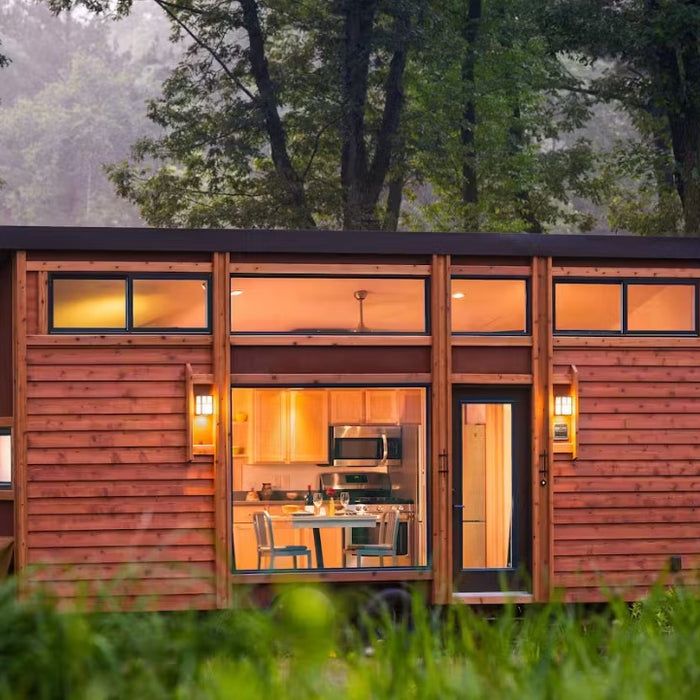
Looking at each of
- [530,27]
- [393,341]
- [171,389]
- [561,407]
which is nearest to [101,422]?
[171,389]

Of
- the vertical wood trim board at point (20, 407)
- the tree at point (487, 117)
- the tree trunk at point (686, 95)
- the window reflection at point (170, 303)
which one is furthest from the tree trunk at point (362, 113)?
the vertical wood trim board at point (20, 407)

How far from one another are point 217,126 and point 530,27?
5.85 m

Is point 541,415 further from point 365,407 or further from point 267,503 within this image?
point 267,503

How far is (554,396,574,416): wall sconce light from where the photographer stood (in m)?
11.2

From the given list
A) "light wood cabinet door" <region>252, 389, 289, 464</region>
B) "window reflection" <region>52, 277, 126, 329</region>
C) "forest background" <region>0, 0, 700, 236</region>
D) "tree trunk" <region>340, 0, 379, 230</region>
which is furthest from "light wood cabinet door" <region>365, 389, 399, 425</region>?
"tree trunk" <region>340, 0, 379, 230</region>

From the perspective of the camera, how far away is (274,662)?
3.75 metres

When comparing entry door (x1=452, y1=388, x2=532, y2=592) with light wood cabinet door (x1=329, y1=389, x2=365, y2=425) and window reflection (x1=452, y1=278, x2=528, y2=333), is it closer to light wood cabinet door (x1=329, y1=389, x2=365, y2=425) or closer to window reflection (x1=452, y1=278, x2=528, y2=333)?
window reflection (x1=452, y1=278, x2=528, y2=333)

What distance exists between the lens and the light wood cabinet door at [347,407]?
13.4 metres

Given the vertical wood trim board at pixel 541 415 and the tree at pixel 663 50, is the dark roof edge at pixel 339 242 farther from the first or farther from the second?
the tree at pixel 663 50

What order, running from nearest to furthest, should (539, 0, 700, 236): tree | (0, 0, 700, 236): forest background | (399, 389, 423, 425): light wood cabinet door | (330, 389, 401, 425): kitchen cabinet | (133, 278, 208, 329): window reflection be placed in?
(133, 278, 208, 329): window reflection, (399, 389, 423, 425): light wood cabinet door, (330, 389, 401, 425): kitchen cabinet, (539, 0, 700, 236): tree, (0, 0, 700, 236): forest background

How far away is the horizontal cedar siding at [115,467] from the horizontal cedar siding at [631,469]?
3054mm

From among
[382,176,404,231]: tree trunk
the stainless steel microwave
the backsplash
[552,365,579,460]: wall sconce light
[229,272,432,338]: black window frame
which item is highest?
[382,176,404,231]: tree trunk

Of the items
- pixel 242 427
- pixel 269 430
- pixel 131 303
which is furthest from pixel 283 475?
pixel 131 303

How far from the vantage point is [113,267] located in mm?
10664
